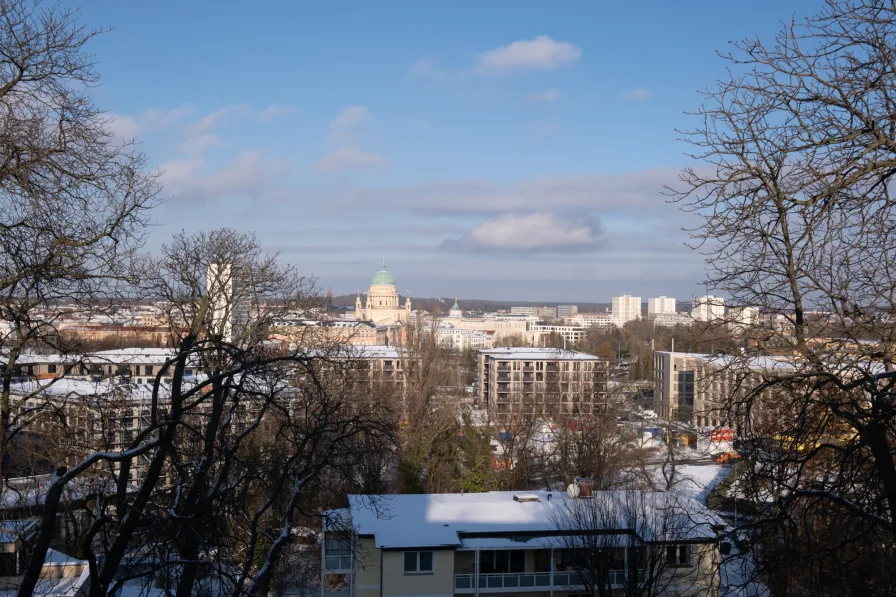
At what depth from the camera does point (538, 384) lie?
3672 cm

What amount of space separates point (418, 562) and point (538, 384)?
24416 mm

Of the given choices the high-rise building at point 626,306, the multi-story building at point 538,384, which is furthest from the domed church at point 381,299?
the high-rise building at point 626,306

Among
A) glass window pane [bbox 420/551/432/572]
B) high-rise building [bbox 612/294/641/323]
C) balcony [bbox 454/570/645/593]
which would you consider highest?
→ high-rise building [bbox 612/294/641/323]

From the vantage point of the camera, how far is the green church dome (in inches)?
4850

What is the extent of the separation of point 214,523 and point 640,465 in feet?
64.3

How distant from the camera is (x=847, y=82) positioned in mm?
3947

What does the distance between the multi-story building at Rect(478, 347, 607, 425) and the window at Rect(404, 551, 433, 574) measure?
45.0 ft

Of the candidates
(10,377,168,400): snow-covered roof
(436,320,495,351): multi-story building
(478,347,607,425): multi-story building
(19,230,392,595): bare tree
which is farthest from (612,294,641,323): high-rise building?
(10,377,168,400): snow-covered roof

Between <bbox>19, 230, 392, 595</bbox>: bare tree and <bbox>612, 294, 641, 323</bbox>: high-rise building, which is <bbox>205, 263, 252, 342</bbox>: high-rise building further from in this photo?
<bbox>612, 294, 641, 323</bbox>: high-rise building

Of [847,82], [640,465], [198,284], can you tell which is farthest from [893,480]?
[640,465]

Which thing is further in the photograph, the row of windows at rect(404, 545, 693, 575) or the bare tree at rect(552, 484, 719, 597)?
the row of windows at rect(404, 545, 693, 575)

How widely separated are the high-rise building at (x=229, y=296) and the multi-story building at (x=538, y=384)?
1540 cm

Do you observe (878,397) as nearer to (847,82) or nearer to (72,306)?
(847,82)

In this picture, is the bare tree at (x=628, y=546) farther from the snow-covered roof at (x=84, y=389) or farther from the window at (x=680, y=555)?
the snow-covered roof at (x=84, y=389)
